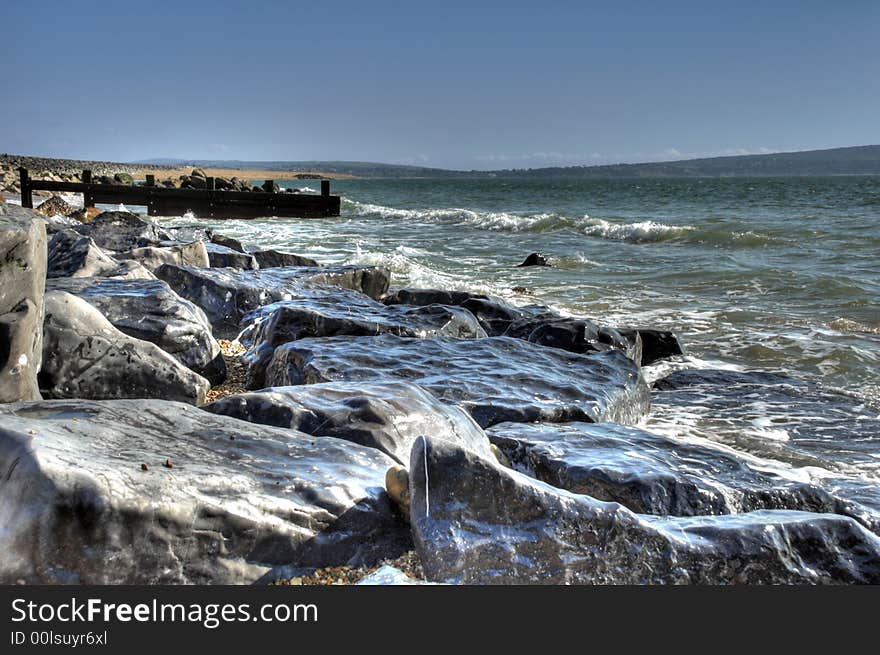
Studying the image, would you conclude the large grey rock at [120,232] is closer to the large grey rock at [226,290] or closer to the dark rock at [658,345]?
the large grey rock at [226,290]

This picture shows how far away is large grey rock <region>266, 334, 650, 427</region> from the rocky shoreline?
2 centimetres

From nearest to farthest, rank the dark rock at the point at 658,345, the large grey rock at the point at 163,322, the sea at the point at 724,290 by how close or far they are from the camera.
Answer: the large grey rock at the point at 163,322 → the sea at the point at 724,290 → the dark rock at the point at 658,345

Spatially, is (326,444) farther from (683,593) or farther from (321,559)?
(683,593)

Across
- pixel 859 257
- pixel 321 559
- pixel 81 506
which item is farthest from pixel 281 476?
pixel 859 257

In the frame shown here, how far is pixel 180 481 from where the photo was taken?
6.77 feet

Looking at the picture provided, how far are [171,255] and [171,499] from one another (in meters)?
6.41

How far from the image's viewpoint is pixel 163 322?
467cm

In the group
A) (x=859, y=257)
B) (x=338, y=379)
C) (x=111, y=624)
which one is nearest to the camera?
(x=111, y=624)

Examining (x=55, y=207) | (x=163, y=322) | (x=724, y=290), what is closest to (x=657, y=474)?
(x=163, y=322)

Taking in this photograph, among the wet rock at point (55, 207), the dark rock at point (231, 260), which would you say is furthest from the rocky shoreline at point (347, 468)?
the wet rock at point (55, 207)

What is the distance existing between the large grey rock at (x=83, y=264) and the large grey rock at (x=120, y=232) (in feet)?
8.16

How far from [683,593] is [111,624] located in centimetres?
139

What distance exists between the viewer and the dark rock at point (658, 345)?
6.87 metres

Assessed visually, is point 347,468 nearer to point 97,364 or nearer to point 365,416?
point 365,416
